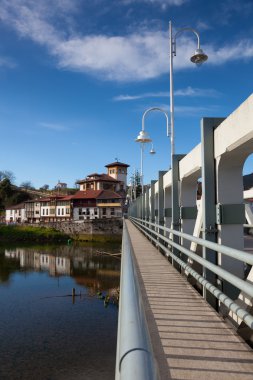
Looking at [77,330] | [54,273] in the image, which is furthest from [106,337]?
[54,273]

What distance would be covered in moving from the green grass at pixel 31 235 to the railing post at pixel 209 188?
72.8 meters

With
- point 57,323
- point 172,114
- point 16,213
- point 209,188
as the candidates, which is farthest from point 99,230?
point 209,188

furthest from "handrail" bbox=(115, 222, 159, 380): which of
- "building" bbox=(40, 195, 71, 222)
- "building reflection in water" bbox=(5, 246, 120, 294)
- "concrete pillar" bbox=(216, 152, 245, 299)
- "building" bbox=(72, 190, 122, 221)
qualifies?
"building" bbox=(40, 195, 71, 222)

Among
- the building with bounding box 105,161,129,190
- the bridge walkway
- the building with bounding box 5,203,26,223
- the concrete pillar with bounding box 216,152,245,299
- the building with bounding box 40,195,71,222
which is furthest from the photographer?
the building with bounding box 105,161,129,190

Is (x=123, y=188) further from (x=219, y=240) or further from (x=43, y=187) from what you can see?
(x=219, y=240)

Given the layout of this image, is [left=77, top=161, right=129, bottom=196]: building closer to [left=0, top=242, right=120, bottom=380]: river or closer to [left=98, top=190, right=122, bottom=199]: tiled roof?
[left=98, top=190, right=122, bottom=199]: tiled roof

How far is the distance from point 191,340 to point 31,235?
78.6 meters

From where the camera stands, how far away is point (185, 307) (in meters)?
4.30

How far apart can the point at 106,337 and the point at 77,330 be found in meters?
2.18

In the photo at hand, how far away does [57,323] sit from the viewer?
76.1ft

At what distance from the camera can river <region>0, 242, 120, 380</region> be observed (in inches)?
671

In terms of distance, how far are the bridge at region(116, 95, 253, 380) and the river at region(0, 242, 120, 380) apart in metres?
12.6

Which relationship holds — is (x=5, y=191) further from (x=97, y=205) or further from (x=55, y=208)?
(x=97, y=205)

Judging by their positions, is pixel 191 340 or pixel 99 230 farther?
pixel 99 230
